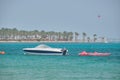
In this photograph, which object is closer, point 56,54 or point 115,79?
point 115,79

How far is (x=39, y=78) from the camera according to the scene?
3997 cm

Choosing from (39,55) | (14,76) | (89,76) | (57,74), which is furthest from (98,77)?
(39,55)

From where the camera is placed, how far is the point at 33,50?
80.2m

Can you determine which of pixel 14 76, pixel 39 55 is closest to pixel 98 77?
pixel 14 76

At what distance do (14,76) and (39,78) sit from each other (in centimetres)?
236

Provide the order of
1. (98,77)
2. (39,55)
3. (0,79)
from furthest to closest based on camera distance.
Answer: (39,55), (98,77), (0,79)

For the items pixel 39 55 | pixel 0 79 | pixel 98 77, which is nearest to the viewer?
pixel 0 79

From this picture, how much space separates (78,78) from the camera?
40.3m

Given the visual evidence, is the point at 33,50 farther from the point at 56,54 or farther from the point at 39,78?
the point at 39,78

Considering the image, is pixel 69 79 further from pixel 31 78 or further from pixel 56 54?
pixel 56 54

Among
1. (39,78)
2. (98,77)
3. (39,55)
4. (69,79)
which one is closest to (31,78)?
(39,78)

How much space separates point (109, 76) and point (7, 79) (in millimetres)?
9613

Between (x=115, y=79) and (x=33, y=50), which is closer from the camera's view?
(x=115, y=79)

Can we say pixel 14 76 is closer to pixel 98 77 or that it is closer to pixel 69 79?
pixel 69 79
